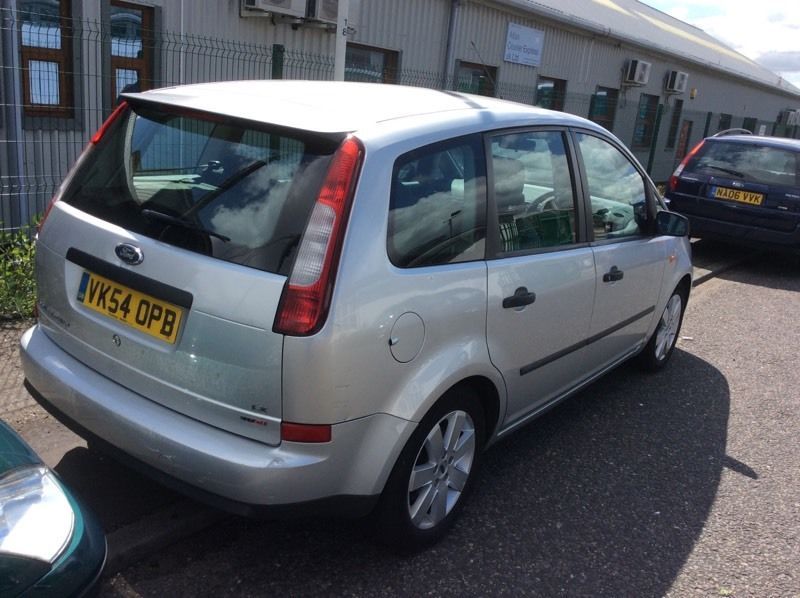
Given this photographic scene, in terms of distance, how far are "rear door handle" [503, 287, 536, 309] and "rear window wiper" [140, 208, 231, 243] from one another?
1.17 metres

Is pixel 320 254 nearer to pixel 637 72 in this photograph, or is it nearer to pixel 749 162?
pixel 749 162

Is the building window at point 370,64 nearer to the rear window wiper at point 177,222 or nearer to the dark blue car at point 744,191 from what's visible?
the dark blue car at point 744,191

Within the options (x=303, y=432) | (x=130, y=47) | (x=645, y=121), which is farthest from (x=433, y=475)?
(x=645, y=121)

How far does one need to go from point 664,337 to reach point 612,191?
1.54m

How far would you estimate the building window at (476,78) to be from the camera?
39.2ft

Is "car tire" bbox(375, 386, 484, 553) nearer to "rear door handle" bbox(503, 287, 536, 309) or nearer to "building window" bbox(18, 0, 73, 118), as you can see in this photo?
"rear door handle" bbox(503, 287, 536, 309)

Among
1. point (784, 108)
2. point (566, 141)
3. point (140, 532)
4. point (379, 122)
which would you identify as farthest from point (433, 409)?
point (784, 108)

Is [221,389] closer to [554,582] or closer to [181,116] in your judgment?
[181,116]

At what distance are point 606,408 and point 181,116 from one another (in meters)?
3.12

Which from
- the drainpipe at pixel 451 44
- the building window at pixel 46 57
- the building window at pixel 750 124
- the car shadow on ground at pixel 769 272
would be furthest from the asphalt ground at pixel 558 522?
the building window at pixel 750 124

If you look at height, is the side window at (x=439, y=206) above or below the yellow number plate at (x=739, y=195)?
above

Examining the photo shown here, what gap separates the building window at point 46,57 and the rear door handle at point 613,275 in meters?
5.21

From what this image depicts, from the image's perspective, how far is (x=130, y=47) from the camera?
711 cm

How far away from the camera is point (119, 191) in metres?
2.67
